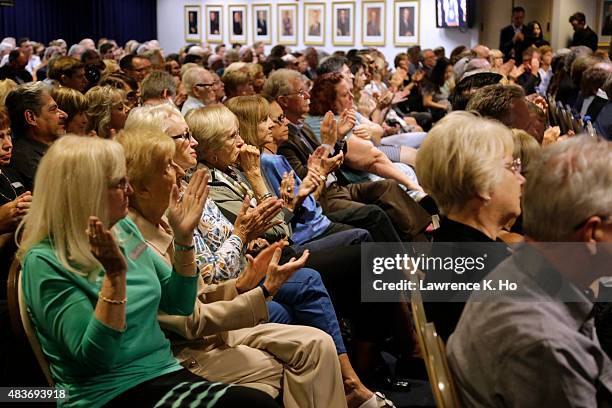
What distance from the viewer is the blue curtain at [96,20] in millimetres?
20469

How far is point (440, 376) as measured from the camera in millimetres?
1781

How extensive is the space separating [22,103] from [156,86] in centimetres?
179

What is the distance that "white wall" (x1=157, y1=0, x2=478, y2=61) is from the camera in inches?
620

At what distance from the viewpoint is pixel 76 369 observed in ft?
7.14

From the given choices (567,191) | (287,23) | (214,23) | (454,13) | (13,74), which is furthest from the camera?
(214,23)

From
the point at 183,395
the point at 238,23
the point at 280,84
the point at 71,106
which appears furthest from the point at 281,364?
the point at 238,23

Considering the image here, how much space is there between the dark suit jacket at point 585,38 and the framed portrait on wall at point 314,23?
6196mm

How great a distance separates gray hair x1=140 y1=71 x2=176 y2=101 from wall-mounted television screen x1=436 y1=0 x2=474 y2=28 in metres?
10.0

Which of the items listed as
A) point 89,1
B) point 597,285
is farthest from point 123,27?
point 597,285

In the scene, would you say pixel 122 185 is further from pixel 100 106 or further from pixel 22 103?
pixel 100 106

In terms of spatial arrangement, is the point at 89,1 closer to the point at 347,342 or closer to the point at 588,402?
the point at 347,342

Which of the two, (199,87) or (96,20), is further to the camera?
(96,20)

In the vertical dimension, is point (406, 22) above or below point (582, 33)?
above

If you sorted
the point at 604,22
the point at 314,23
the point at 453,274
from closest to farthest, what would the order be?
1. the point at 453,274
2. the point at 604,22
3. the point at 314,23
